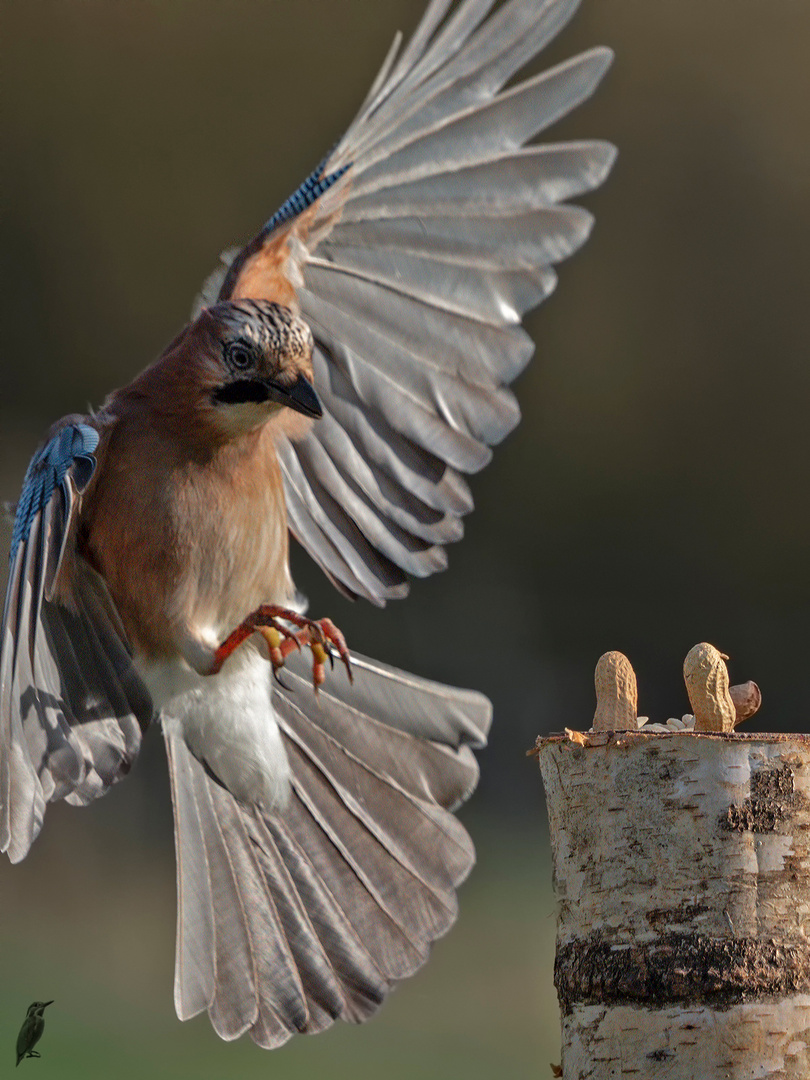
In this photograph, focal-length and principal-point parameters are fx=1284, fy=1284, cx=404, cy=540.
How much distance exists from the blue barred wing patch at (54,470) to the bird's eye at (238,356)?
0.74 feet

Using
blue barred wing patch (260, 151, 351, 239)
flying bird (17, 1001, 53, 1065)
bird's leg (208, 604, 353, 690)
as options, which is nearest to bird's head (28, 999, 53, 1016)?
flying bird (17, 1001, 53, 1065)

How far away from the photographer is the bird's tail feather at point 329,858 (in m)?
2.17

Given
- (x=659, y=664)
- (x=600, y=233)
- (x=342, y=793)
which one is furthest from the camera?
(x=600, y=233)

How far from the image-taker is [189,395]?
77.4 inches

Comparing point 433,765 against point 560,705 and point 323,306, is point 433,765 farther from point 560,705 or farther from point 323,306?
point 560,705

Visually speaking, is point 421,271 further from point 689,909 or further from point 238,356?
point 689,909

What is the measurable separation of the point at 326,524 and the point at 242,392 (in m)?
0.42

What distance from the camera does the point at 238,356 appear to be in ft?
6.22

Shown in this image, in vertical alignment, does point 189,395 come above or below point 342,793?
above

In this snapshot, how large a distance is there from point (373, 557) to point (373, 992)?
74 cm

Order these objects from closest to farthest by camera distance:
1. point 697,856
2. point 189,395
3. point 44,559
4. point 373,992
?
1. point 697,856
2. point 44,559
3. point 189,395
4. point 373,992

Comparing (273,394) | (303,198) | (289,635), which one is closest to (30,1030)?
(289,635)

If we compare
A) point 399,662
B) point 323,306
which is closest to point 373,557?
point 323,306

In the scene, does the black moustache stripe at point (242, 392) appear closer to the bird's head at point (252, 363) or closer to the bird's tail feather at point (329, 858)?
the bird's head at point (252, 363)
